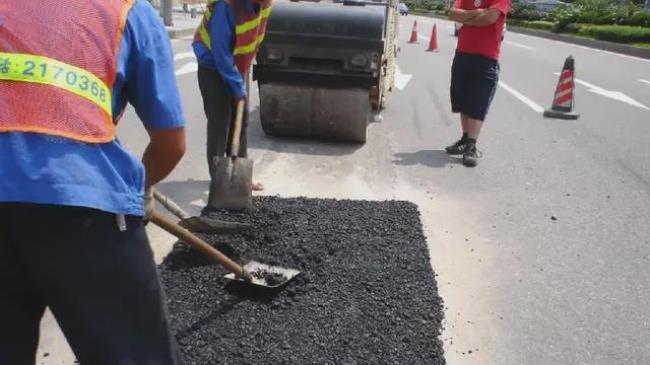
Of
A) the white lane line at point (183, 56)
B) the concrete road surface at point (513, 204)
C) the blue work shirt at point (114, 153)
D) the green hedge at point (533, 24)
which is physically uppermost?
the blue work shirt at point (114, 153)

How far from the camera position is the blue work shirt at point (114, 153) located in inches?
54.5

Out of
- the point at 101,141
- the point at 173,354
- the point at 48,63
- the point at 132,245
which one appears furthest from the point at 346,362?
the point at 48,63

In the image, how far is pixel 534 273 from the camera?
3.88m

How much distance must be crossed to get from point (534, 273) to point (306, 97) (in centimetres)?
306

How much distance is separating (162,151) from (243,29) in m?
2.66

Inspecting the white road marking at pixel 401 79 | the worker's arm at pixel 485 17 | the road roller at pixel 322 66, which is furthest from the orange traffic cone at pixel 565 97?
the road roller at pixel 322 66

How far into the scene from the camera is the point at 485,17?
19.2 feet

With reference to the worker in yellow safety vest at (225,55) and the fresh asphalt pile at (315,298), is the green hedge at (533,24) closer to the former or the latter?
the worker in yellow safety vest at (225,55)

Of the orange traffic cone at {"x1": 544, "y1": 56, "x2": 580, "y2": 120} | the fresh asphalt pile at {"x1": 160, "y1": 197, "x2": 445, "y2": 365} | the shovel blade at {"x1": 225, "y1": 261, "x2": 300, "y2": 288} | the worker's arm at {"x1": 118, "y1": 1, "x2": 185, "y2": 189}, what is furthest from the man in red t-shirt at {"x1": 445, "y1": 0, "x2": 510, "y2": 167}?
the worker's arm at {"x1": 118, "y1": 1, "x2": 185, "y2": 189}

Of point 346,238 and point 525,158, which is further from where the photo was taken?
point 525,158

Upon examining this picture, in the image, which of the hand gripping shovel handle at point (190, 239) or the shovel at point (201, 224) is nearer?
the hand gripping shovel handle at point (190, 239)

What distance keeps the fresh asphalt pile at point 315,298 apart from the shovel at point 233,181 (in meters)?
0.10

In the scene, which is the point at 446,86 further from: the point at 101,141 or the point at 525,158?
the point at 101,141

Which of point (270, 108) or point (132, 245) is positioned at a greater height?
point (132, 245)
